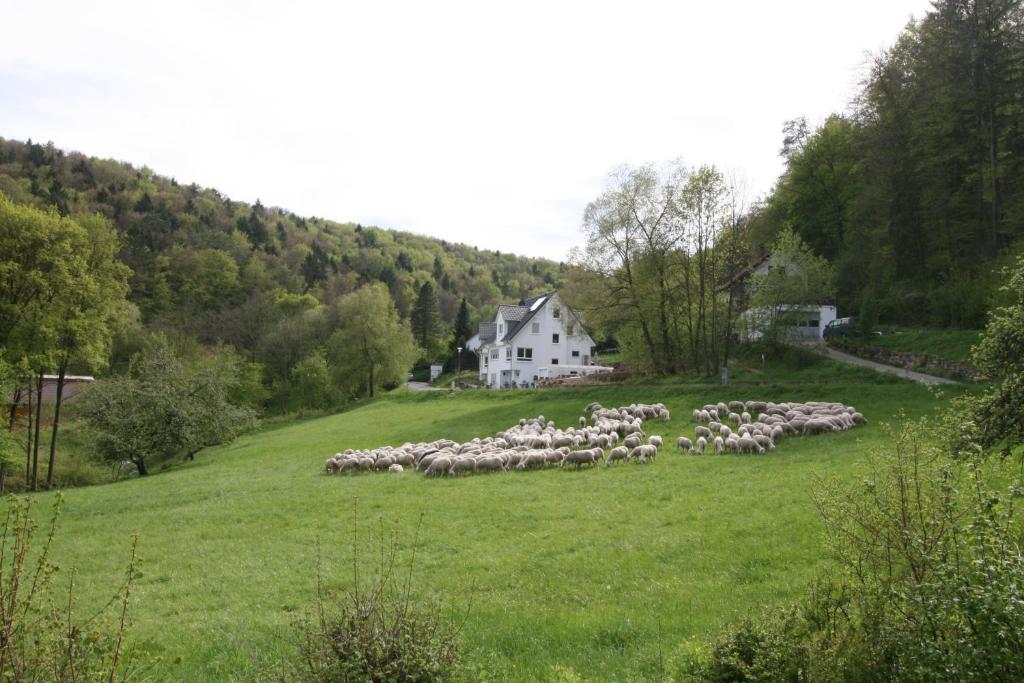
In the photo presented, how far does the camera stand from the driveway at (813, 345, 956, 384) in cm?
2920

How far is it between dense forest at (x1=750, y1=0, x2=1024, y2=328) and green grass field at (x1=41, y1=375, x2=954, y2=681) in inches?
857

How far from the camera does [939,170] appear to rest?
1622 inches

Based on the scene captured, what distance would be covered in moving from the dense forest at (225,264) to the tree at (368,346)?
41.8 ft

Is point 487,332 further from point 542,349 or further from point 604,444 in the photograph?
point 604,444

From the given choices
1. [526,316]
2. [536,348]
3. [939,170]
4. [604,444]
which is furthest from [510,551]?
[526,316]

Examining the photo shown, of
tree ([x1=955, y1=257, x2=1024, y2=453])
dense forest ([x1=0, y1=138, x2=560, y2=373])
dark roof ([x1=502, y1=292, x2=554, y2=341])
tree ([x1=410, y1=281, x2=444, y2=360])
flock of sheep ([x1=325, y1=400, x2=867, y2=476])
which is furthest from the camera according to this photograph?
tree ([x1=410, y1=281, x2=444, y2=360])

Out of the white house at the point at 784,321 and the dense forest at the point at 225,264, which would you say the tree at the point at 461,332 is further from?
the white house at the point at 784,321

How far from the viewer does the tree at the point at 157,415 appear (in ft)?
107

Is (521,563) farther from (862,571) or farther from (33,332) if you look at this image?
(33,332)

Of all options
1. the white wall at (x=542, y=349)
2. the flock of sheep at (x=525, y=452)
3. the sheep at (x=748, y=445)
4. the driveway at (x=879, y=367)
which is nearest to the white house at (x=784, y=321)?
the driveway at (x=879, y=367)

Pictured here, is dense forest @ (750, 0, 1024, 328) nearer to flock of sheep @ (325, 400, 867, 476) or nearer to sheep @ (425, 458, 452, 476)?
flock of sheep @ (325, 400, 867, 476)

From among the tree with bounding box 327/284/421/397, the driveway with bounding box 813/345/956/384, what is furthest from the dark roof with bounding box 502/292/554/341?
the driveway with bounding box 813/345/956/384

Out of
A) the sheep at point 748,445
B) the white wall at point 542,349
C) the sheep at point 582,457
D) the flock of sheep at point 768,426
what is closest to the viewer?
the sheep at point 748,445

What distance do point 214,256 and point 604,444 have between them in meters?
89.0
